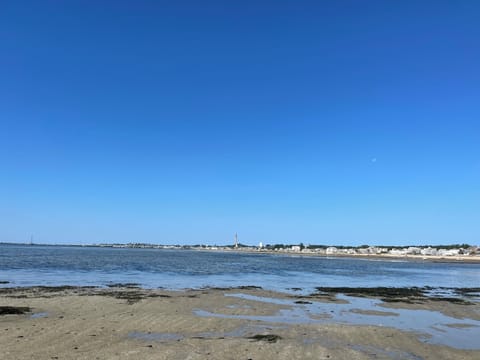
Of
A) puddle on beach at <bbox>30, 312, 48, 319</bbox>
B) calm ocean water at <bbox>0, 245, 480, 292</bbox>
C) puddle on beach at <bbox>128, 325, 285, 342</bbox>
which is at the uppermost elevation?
puddle on beach at <bbox>30, 312, 48, 319</bbox>

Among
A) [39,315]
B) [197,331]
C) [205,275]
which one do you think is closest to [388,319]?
[197,331]

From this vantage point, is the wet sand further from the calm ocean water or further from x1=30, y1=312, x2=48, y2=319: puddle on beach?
the calm ocean water

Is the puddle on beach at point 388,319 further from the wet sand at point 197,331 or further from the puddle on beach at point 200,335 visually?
the puddle on beach at point 200,335

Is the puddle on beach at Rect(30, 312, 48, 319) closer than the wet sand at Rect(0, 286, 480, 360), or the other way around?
the wet sand at Rect(0, 286, 480, 360)

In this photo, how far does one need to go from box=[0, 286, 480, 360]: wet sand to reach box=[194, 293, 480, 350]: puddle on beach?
0.10 m

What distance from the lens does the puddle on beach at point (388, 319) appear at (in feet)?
51.5

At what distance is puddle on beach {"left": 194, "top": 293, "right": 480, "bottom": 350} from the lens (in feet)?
51.5

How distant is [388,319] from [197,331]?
9.92 metres

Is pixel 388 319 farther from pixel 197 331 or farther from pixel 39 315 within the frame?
pixel 39 315

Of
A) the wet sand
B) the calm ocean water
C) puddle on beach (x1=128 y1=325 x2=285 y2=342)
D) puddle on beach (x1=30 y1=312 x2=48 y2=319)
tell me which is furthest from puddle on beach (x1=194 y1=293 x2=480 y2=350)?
the calm ocean water

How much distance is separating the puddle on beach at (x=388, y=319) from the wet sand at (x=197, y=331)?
10cm

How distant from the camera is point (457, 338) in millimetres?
15547

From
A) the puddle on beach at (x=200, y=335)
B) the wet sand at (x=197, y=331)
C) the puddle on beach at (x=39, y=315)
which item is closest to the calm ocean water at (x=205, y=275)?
the wet sand at (x=197, y=331)

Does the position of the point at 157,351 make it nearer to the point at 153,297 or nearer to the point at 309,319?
the point at 309,319
